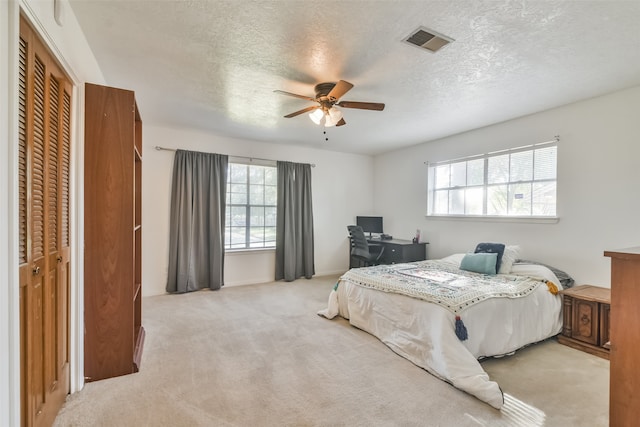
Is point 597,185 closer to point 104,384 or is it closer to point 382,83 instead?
point 382,83

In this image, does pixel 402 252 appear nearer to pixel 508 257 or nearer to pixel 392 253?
pixel 392 253

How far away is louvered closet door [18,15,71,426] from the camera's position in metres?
1.30

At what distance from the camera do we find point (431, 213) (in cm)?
505

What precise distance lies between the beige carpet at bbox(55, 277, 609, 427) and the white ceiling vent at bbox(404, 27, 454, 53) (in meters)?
2.48

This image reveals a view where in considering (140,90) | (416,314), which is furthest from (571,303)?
(140,90)

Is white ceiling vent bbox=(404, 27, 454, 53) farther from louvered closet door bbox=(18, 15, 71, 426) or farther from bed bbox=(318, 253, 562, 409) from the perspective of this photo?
louvered closet door bbox=(18, 15, 71, 426)

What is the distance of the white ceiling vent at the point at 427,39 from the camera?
6.59 ft

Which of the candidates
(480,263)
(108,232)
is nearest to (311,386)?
(108,232)

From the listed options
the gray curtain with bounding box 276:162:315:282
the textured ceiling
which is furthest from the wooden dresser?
the gray curtain with bounding box 276:162:315:282

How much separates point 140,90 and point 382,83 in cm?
245

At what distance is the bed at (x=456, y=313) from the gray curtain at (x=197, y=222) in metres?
2.15

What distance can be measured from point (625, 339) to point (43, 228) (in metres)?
2.66

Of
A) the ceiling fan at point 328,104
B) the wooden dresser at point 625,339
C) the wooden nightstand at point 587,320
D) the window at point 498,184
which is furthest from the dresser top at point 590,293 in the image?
the ceiling fan at point 328,104

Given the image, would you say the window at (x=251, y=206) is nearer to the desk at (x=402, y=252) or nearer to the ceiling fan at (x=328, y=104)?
the desk at (x=402, y=252)
